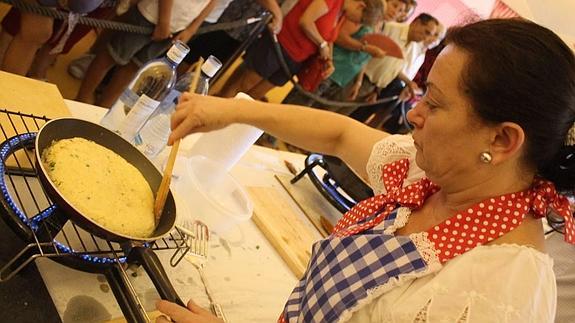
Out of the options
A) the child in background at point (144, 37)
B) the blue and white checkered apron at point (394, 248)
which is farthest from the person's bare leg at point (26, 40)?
the blue and white checkered apron at point (394, 248)

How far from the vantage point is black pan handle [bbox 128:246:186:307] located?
83 cm

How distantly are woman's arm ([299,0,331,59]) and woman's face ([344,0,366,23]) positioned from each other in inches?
8.6

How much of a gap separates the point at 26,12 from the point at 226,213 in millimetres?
1408

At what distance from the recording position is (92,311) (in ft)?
2.82

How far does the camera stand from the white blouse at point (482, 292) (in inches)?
27.4

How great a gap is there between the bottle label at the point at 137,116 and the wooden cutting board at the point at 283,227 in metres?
0.41

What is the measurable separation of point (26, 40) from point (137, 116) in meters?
1.17

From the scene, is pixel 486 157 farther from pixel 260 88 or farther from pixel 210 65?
pixel 260 88

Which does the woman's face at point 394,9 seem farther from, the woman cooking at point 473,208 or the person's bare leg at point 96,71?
the woman cooking at point 473,208

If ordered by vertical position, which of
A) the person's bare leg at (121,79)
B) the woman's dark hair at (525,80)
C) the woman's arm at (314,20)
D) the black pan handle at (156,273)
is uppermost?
the woman's dark hair at (525,80)

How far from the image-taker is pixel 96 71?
8.38ft

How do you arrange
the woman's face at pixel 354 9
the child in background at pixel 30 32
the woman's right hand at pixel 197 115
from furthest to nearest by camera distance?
the woman's face at pixel 354 9, the child in background at pixel 30 32, the woman's right hand at pixel 197 115

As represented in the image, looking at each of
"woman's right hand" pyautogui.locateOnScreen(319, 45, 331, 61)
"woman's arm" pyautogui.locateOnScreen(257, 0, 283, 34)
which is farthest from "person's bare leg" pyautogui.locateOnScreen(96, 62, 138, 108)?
"woman's right hand" pyautogui.locateOnScreen(319, 45, 331, 61)

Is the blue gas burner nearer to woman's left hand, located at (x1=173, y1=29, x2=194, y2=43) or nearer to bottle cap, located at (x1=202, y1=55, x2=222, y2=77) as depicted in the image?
bottle cap, located at (x1=202, y1=55, x2=222, y2=77)
